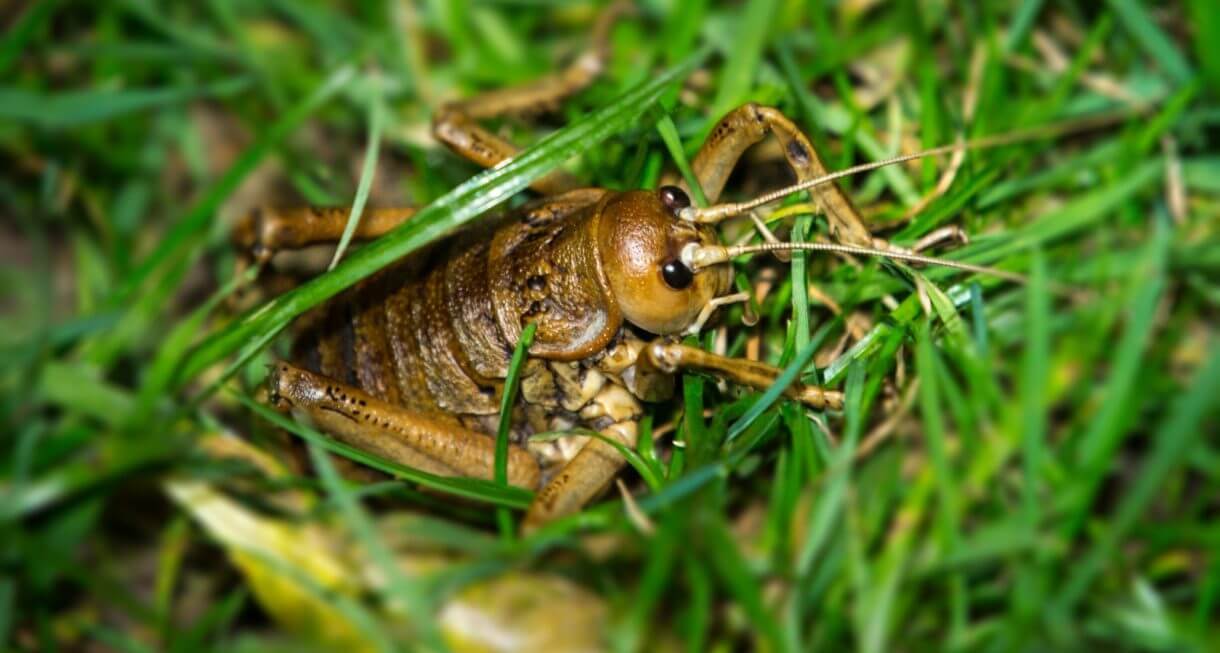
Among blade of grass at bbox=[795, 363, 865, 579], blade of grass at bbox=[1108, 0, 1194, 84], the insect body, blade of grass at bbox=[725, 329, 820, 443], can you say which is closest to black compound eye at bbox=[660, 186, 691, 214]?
the insect body

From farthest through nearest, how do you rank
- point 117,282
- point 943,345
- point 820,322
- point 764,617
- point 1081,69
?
point 117,282 < point 1081,69 < point 820,322 < point 943,345 < point 764,617

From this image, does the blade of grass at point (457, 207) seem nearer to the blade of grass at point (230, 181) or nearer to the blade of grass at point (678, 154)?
the blade of grass at point (678, 154)

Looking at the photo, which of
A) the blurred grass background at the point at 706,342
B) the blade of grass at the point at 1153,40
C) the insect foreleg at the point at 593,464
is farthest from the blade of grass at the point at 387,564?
the blade of grass at the point at 1153,40

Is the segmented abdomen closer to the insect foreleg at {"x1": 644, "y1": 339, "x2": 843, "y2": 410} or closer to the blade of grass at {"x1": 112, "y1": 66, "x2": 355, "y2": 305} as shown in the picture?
the insect foreleg at {"x1": 644, "y1": 339, "x2": 843, "y2": 410}

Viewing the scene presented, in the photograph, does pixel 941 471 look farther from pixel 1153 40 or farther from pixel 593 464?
pixel 1153 40

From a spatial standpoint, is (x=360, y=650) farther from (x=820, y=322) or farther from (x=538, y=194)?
(x=820, y=322)

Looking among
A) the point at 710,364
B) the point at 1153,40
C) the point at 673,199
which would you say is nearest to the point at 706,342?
the point at 710,364

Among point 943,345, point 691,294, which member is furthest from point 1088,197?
point 691,294
